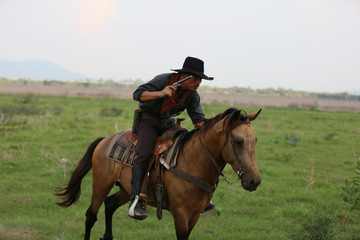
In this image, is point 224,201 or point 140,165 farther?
point 224,201

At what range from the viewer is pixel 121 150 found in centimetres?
540

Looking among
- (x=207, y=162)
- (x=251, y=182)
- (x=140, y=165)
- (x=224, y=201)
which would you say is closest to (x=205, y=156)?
(x=207, y=162)

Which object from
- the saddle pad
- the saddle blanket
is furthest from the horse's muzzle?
the saddle pad

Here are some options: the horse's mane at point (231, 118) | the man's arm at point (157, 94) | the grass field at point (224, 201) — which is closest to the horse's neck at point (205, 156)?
the horse's mane at point (231, 118)

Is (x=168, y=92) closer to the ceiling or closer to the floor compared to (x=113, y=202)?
closer to the ceiling

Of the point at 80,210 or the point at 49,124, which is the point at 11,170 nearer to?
the point at 80,210

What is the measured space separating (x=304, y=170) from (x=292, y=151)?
329 centimetres

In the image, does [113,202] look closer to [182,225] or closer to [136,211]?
[136,211]

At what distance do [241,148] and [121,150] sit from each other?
2065 mm

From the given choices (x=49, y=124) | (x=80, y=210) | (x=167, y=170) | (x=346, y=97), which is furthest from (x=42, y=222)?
(x=346, y=97)

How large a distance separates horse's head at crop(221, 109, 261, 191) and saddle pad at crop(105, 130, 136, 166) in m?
1.59

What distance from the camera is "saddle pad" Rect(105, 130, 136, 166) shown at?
5.25 meters

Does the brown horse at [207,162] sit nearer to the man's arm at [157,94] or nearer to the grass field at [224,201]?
the man's arm at [157,94]

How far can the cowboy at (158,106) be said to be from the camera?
462cm
